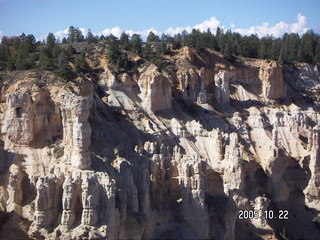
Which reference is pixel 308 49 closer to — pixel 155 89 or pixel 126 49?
pixel 126 49

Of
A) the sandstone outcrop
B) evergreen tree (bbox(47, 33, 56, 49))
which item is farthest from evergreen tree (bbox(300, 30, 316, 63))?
evergreen tree (bbox(47, 33, 56, 49))

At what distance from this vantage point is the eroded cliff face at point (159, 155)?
31.1 metres

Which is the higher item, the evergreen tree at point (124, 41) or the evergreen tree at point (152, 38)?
the evergreen tree at point (152, 38)

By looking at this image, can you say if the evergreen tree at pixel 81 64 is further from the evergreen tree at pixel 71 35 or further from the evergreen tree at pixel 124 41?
the evergreen tree at pixel 71 35

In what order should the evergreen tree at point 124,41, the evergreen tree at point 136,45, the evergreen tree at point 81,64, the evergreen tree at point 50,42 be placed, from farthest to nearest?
the evergreen tree at point 124,41 → the evergreen tree at point 136,45 → the evergreen tree at point 50,42 → the evergreen tree at point 81,64

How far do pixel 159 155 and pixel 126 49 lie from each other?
87.5 ft

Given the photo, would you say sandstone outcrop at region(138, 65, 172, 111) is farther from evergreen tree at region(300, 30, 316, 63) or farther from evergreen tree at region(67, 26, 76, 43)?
evergreen tree at region(300, 30, 316, 63)

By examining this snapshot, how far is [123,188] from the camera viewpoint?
108 feet

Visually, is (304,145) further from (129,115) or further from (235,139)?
(129,115)

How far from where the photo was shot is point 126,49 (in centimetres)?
6128

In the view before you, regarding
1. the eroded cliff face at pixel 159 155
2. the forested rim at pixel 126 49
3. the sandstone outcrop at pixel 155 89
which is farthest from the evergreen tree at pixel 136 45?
the sandstone outcrop at pixel 155 89

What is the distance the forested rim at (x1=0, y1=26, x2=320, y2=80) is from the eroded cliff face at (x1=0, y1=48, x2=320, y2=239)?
258 cm

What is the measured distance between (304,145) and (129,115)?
2180cm

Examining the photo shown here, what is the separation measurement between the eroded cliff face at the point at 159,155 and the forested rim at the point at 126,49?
258 centimetres
